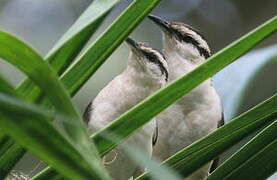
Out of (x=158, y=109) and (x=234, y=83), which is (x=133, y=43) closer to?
(x=234, y=83)

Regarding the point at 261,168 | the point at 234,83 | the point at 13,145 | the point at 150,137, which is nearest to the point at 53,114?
the point at 13,145

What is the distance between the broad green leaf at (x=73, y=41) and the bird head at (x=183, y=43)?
115 centimetres

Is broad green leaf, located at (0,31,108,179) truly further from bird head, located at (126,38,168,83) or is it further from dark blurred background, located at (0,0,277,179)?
dark blurred background, located at (0,0,277,179)

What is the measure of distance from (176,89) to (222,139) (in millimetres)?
128

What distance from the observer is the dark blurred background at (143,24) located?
3.04 metres

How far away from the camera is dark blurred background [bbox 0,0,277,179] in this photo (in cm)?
304

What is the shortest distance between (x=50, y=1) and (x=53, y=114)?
12.5 ft

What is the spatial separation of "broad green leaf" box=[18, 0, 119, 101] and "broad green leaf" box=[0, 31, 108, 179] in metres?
0.09

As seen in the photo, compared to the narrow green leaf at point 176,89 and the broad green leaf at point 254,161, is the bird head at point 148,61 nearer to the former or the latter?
the broad green leaf at point 254,161

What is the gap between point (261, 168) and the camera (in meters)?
1.00

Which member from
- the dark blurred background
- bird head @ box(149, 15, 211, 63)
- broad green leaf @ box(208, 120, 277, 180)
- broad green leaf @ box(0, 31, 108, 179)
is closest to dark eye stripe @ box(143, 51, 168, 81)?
bird head @ box(149, 15, 211, 63)

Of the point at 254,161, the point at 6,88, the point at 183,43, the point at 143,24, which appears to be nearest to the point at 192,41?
the point at 183,43

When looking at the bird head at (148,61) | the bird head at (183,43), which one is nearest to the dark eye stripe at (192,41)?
the bird head at (183,43)

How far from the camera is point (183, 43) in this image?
2.04m
